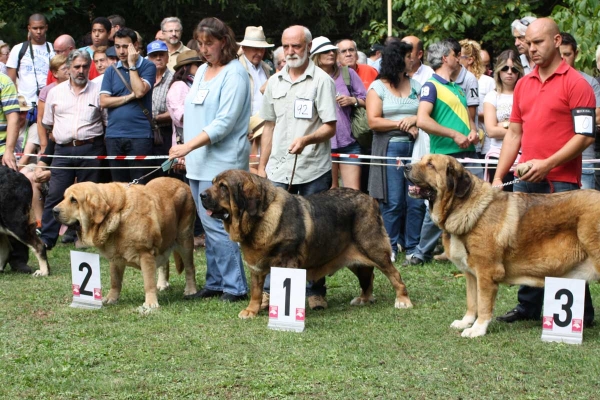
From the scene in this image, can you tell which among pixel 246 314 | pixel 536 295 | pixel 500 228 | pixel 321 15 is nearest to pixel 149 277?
pixel 246 314

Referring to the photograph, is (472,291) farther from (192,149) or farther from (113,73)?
(113,73)

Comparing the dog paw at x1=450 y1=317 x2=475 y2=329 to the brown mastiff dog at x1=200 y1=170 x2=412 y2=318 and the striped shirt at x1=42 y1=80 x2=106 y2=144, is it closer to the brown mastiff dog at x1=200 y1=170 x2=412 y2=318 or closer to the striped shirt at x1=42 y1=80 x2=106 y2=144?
the brown mastiff dog at x1=200 y1=170 x2=412 y2=318

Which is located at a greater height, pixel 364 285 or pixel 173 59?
pixel 173 59

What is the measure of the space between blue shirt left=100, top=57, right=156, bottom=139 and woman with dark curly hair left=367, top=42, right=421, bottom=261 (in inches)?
111

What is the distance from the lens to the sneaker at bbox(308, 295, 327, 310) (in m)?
7.53

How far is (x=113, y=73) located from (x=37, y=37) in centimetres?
333

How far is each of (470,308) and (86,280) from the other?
332 cm

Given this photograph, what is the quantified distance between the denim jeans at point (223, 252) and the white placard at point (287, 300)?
112cm

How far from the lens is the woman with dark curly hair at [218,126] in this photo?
7.23 meters

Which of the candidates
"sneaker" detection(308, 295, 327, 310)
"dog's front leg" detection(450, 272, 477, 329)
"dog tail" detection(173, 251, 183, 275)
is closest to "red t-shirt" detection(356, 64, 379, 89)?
"dog tail" detection(173, 251, 183, 275)

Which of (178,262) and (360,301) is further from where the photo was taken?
(178,262)

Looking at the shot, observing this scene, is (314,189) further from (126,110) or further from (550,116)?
(126,110)

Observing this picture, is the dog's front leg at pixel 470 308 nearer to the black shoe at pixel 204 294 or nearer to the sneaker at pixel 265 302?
the sneaker at pixel 265 302

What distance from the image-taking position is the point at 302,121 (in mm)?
7508
